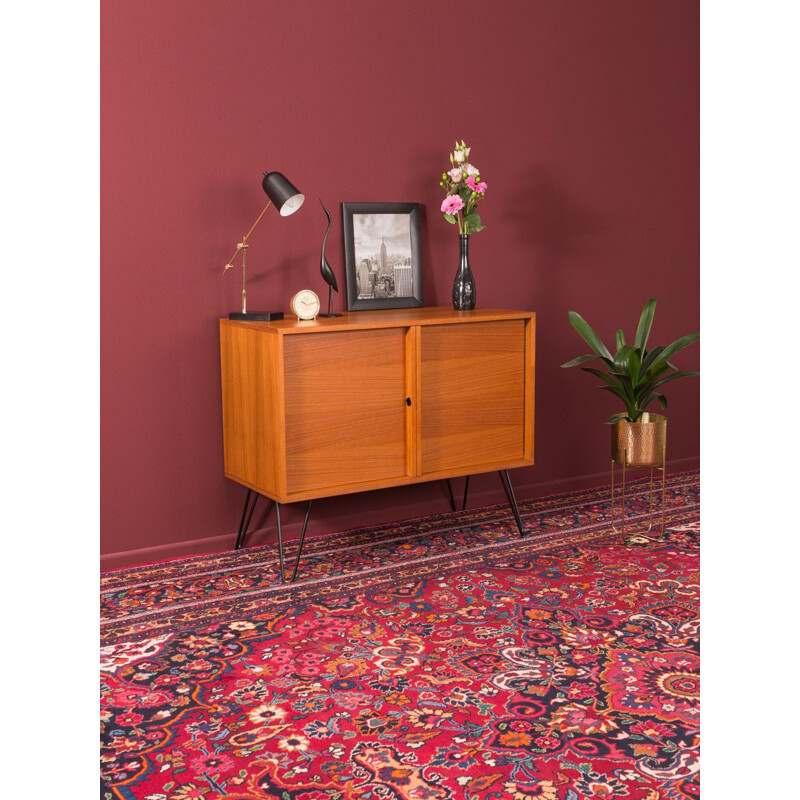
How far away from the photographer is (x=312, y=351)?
3.29 meters

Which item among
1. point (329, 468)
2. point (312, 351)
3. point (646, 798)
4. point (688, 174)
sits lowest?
point (646, 798)

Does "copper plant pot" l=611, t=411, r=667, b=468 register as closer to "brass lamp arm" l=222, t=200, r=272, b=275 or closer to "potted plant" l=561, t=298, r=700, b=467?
"potted plant" l=561, t=298, r=700, b=467

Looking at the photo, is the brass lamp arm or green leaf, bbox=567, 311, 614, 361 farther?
green leaf, bbox=567, 311, 614, 361

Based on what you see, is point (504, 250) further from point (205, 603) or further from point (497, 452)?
point (205, 603)

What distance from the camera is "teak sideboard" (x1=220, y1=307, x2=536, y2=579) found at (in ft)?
10.8

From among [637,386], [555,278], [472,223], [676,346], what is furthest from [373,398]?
[555,278]

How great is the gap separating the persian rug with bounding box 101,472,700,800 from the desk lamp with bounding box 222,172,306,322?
0.98 m

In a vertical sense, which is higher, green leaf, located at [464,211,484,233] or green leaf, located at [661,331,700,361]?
green leaf, located at [464,211,484,233]

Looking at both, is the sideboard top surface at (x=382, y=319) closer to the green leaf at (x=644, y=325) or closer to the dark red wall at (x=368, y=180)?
the dark red wall at (x=368, y=180)

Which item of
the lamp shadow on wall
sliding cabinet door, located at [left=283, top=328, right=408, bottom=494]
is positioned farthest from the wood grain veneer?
the lamp shadow on wall

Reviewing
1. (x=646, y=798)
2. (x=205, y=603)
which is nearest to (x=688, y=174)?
(x=205, y=603)

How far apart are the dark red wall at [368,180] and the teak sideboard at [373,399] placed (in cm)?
28
